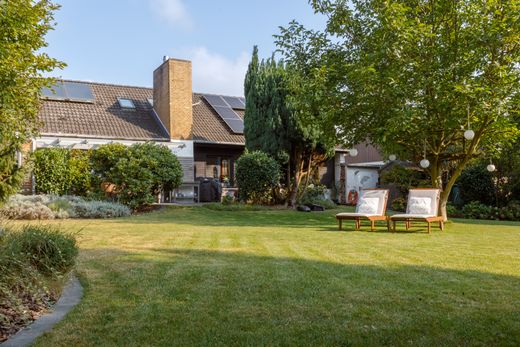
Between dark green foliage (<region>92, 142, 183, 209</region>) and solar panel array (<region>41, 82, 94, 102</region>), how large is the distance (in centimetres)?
657

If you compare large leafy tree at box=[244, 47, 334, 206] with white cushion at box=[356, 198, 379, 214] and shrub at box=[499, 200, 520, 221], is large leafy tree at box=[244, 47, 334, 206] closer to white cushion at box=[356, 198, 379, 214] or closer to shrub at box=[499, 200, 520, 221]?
white cushion at box=[356, 198, 379, 214]

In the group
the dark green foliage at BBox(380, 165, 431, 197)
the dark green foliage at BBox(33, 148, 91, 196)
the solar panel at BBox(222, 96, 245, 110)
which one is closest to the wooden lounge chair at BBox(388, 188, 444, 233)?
the dark green foliage at BBox(380, 165, 431, 197)

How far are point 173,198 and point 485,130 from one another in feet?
43.4

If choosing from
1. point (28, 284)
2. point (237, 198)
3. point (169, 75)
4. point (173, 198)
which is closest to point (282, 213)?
point (237, 198)

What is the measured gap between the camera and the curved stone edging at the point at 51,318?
3241 mm

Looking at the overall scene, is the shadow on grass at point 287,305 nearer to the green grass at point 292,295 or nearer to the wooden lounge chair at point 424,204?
the green grass at point 292,295

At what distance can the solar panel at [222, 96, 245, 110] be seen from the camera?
2667 centimetres

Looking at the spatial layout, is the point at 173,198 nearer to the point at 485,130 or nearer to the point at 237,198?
the point at 237,198

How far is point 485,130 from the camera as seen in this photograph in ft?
41.7

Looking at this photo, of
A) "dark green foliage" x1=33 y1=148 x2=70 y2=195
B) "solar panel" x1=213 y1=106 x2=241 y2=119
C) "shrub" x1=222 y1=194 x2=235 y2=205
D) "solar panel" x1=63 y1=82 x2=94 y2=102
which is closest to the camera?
"dark green foliage" x1=33 y1=148 x2=70 y2=195

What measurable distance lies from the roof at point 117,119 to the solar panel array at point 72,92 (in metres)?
0.23

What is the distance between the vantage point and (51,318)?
3.80 meters

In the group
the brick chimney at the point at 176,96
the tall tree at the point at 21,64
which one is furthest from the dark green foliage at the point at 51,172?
the brick chimney at the point at 176,96

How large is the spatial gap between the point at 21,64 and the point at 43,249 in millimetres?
4628
